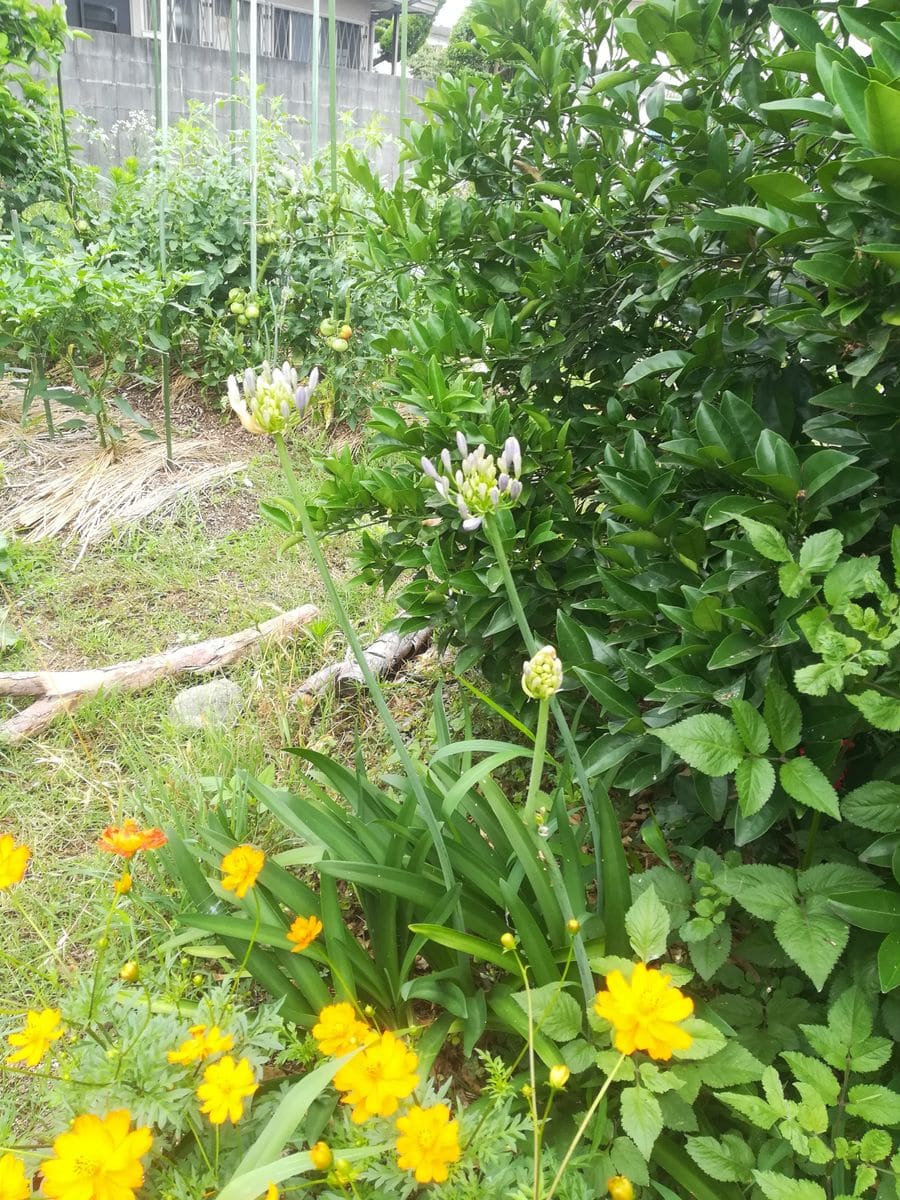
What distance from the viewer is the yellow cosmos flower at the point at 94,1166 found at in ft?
3.02

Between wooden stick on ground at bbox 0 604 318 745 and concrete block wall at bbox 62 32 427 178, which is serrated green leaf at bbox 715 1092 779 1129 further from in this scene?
concrete block wall at bbox 62 32 427 178

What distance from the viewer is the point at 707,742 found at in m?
1.15

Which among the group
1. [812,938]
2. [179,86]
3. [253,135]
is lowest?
[812,938]

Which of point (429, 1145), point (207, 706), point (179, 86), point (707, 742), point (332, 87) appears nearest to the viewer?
point (429, 1145)

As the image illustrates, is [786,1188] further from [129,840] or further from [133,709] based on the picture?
[133,709]

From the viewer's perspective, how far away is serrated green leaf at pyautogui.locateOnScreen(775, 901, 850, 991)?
1.06 m

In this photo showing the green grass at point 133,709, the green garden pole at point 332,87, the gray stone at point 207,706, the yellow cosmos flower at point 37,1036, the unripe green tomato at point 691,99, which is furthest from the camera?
the green garden pole at point 332,87

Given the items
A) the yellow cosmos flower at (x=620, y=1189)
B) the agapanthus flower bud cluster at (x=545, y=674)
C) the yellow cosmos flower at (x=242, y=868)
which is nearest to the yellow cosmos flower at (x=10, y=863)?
the yellow cosmos flower at (x=242, y=868)

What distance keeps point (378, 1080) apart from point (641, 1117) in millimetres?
343

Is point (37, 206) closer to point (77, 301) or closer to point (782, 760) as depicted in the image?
point (77, 301)

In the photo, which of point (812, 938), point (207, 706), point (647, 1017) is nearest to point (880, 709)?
point (812, 938)

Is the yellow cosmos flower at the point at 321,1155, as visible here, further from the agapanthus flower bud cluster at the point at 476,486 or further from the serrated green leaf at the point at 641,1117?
the agapanthus flower bud cluster at the point at 476,486

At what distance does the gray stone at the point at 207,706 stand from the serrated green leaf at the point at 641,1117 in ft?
5.15

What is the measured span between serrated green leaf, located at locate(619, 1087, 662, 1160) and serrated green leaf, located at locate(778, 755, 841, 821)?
44 centimetres
